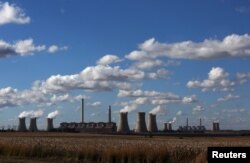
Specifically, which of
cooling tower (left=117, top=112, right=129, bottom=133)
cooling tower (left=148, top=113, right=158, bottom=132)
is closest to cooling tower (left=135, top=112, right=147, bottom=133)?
cooling tower (left=117, top=112, right=129, bottom=133)

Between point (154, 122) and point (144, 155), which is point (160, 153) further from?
point (154, 122)

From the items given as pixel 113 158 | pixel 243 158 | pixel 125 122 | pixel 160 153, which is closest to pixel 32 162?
pixel 113 158

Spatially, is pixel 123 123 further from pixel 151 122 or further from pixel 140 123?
pixel 151 122

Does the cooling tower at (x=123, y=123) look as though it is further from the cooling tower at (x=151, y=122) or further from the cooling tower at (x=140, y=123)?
the cooling tower at (x=151, y=122)

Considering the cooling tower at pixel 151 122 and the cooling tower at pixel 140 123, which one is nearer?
the cooling tower at pixel 140 123

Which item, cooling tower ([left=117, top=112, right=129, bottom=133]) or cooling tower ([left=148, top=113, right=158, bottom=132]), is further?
cooling tower ([left=148, top=113, right=158, bottom=132])

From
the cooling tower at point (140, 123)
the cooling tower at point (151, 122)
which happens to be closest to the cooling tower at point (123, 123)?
the cooling tower at point (140, 123)

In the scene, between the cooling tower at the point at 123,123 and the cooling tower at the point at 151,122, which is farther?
the cooling tower at the point at 151,122

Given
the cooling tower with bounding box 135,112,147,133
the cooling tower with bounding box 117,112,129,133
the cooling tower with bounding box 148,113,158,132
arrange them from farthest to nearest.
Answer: the cooling tower with bounding box 148,113,158,132
the cooling tower with bounding box 135,112,147,133
the cooling tower with bounding box 117,112,129,133

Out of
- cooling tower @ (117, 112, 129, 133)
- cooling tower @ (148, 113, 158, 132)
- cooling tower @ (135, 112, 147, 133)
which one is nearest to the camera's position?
cooling tower @ (117, 112, 129, 133)

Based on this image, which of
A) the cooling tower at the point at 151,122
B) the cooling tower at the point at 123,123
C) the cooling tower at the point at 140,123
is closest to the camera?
the cooling tower at the point at 123,123

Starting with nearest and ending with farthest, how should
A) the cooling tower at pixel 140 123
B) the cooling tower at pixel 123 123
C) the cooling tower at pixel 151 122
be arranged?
the cooling tower at pixel 123 123 < the cooling tower at pixel 140 123 < the cooling tower at pixel 151 122

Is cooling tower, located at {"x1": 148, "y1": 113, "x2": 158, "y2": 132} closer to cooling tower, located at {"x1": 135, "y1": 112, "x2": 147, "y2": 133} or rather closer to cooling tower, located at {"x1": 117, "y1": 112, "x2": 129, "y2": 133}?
cooling tower, located at {"x1": 135, "y1": 112, "x2": 147, "y2": 133}

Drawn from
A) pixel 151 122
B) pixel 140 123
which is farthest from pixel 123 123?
pixel 151 122
